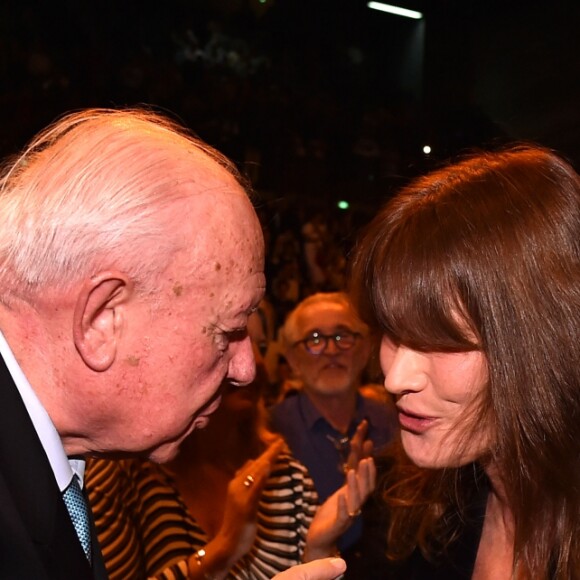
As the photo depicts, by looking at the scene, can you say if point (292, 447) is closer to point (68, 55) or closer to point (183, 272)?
point (183, 272)

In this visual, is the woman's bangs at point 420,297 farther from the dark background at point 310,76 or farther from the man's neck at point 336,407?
the dark background at point 310,76

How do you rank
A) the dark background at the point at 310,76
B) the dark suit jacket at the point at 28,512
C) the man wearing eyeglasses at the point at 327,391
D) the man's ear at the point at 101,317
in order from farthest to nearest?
the dark background at the point at 310,76
the man wearing eyeglasses at the point at 327,391
the man's ear at the point at 101,317
the dark suit jacket at the point at 28,512

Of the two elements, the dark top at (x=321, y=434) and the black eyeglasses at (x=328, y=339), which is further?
the black eyeglasses at (x=328, y=339)

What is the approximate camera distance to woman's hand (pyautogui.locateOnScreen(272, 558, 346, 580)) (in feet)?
3.71

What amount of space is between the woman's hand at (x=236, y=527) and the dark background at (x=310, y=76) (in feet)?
10.7

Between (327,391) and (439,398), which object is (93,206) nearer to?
(439,398)

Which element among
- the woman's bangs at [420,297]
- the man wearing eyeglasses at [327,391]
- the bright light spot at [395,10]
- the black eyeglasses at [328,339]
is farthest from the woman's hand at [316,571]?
the bright light spot at [395,10]

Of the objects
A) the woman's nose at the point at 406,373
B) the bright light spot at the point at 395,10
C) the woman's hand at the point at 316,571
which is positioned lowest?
the woman's hand at the point at 316,571

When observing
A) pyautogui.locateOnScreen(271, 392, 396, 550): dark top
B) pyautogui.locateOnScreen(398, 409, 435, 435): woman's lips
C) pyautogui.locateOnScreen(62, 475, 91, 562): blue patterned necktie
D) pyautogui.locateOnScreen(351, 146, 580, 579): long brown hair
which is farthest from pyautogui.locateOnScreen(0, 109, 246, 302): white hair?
pyautogui.locateOnScreen(271, 392, 396, 550): dark top

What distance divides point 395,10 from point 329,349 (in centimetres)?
580

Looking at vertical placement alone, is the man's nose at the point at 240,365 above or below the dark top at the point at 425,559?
above

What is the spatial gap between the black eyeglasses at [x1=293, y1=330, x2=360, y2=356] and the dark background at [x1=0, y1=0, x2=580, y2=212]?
6.83ft

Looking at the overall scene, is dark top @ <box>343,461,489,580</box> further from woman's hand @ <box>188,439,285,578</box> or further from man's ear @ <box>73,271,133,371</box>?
man's ear @ <box>73,271,133,371</box>

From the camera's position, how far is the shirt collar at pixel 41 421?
1041mm
